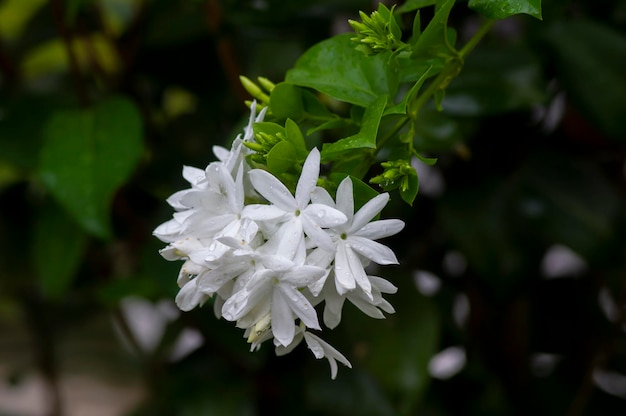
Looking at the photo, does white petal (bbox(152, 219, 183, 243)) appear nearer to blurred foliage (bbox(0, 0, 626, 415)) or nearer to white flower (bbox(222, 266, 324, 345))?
white flower (bbox(222, 266, 324, 345))

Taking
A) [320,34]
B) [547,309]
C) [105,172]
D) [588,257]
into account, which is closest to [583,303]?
[547,309]

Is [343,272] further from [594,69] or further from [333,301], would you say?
[594,69]

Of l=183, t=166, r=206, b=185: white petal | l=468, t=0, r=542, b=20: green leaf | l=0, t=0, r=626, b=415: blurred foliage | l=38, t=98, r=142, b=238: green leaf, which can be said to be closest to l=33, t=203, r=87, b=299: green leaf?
l=0, t=0, r=626, b=415: blurred foliage

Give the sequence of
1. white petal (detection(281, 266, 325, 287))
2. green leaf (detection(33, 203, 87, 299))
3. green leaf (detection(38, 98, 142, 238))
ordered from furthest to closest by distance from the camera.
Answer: green leaf (detection(33, 203, 87, 299))
green leaf (detection(38, 98, 142, 238))
white petal (detection(281, 266, 325, 287))

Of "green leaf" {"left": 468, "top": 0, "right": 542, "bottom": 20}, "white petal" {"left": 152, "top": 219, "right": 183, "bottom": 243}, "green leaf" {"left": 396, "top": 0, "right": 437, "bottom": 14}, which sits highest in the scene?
"green leaf" {"left": 468, "top": 0, "right": 542, "bottom": 20}

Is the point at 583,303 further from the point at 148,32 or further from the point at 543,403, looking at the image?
the point at 148,32

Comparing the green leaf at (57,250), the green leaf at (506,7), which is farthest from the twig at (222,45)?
the green leaf at (506,7)

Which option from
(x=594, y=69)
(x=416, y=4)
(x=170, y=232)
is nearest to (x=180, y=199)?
(x=170, y=232)

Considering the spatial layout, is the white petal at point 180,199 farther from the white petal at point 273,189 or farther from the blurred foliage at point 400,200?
the blurred foliage at point 400,200
